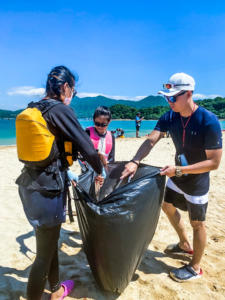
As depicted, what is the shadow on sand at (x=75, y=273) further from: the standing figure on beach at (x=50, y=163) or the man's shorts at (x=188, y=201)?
the man's shorts at (x=188, y=201)

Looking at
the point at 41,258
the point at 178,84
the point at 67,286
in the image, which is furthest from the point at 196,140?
the point at 67,286

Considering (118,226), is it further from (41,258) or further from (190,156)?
(190,156)

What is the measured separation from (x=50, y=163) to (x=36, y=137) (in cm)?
22

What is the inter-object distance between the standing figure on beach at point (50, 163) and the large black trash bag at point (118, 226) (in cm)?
30

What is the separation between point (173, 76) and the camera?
2.26 meters

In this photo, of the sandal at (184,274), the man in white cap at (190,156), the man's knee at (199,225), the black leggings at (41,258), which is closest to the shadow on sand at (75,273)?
the sandal at (184,274)

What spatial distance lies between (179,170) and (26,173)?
1343 millimetres

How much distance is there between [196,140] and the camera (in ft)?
7.50

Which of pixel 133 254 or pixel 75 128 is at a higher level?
pixel 75 128

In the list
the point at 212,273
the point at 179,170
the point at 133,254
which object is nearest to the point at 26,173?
the point at 133,254

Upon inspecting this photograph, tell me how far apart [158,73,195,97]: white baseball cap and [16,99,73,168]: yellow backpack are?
1.14m

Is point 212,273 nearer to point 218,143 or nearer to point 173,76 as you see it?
point 218,143

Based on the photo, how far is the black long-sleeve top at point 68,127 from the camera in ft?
5.12

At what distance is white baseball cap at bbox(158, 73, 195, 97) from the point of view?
7.20ft
